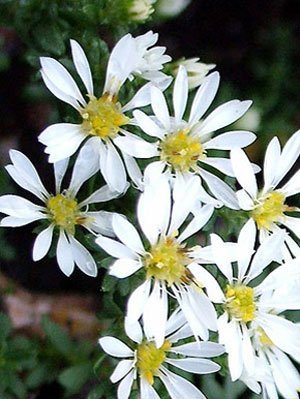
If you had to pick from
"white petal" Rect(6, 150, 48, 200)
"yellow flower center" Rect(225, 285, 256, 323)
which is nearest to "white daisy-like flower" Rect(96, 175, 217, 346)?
"yellow flower center" Rect(225, 285, 256, 323)

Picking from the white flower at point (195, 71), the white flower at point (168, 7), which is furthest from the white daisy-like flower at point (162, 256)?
the white flower at point (168, 7)

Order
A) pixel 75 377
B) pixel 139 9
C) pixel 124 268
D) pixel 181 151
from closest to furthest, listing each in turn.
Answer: pixel 124 268 → pixel 181 151 → pixel 139 9 → pixel 75 377

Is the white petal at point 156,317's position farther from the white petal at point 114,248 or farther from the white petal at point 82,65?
the white petal at point 82,65

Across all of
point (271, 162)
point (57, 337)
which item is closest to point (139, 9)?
point (271, 162)

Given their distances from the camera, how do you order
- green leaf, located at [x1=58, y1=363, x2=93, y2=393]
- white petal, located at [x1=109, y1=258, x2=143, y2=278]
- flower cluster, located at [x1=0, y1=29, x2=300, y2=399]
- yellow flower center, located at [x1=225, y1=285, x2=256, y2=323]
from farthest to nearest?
green leaf, located at [x1=58, y1=363, x2=93, y2=393], yellow flower center, located at [x1=225, y1=285, x2=256, y2=323], flower cluster, located at [x1=0, y1=29, x2=300, y2=399], white petal, located at [x1=109, y1=258, x2=143, y2=278]

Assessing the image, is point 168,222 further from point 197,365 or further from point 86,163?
point 197,365

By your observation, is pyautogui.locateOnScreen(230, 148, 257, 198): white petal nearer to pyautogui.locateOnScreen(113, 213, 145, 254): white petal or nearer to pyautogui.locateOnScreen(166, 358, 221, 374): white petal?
pyautogui.locateOnScreen(113, 213, 145, 254): white petal

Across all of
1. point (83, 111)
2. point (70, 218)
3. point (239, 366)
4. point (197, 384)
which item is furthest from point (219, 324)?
point (197, 384)
